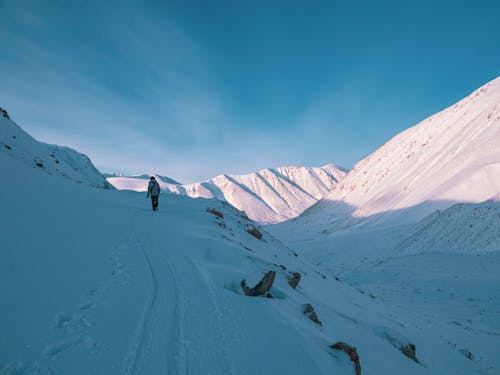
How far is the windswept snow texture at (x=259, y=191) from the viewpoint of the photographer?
→ 141 metres

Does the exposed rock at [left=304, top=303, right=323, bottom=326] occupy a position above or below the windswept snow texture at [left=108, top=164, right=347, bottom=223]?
below

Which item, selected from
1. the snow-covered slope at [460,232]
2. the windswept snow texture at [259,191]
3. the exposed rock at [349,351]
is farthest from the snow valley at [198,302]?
the windswept snow texture at [259,191]

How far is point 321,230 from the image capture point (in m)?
54.4

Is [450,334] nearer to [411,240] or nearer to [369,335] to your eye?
[369,335]

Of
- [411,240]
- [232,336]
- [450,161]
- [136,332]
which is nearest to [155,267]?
[136,332]

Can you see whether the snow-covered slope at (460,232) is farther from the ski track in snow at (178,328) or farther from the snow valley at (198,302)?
the ski track in snow at (178,328)

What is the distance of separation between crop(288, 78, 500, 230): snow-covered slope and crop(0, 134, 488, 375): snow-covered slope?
2711 centimetres

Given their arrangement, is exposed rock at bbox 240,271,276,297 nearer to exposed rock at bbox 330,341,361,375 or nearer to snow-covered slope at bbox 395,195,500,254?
exposed rock at bbox 330,341,361,375

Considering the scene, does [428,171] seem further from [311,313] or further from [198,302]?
[198,302]

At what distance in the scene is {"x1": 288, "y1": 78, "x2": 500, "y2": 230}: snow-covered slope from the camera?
93.4ft

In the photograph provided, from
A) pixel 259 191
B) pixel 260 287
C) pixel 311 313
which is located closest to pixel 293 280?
pixel 311 313

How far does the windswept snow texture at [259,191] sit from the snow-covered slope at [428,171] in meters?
64.7

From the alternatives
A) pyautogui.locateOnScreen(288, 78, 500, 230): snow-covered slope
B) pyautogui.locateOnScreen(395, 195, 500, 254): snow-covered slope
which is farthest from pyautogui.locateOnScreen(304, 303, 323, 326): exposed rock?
pyautogui.locateOnScreen(288, 78, 500, 230): snow-covered slope

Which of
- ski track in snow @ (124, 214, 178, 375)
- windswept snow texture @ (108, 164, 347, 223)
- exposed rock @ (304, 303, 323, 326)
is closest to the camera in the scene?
ski track in snow @ (124, 214, 178, 375)
